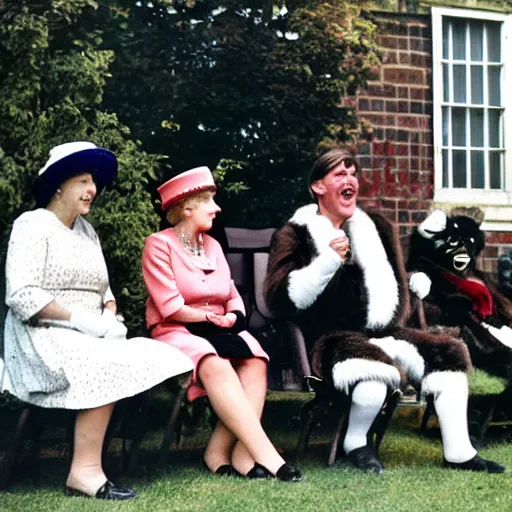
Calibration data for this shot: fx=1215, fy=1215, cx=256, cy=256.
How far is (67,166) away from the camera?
5.30 meters

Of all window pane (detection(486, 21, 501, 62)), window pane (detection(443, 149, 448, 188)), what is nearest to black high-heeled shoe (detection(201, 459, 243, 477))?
window pane (detection(443, 149, 448, 188))

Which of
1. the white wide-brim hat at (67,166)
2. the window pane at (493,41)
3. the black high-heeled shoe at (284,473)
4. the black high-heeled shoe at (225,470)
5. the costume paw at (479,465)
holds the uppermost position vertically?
the window pane at (493,41)

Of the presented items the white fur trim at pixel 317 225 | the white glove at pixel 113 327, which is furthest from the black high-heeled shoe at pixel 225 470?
the white fur trim at pixel 317 225

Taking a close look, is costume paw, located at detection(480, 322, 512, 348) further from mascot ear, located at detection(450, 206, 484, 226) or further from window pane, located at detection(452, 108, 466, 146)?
window pane, located at detection(452, 108, 466, 146)

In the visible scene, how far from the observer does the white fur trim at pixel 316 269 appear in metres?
5.77

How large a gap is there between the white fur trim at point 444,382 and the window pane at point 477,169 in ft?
4.87

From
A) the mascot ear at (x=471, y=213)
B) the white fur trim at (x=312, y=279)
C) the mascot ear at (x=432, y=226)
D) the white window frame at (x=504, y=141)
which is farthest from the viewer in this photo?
the white window frame at (x=504, y=141)

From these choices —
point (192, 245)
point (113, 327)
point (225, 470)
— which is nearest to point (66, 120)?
point (192, 245)

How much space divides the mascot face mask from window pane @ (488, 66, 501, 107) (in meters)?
0.81

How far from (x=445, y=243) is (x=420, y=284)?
1.06 ft

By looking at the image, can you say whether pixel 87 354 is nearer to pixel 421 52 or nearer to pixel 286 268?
pixel 286 268

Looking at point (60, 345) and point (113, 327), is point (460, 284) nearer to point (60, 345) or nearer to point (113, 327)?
point (113, 327)

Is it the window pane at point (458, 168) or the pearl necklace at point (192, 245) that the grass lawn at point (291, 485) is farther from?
the window pane at point (458, 168)

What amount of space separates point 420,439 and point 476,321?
2.44ft
